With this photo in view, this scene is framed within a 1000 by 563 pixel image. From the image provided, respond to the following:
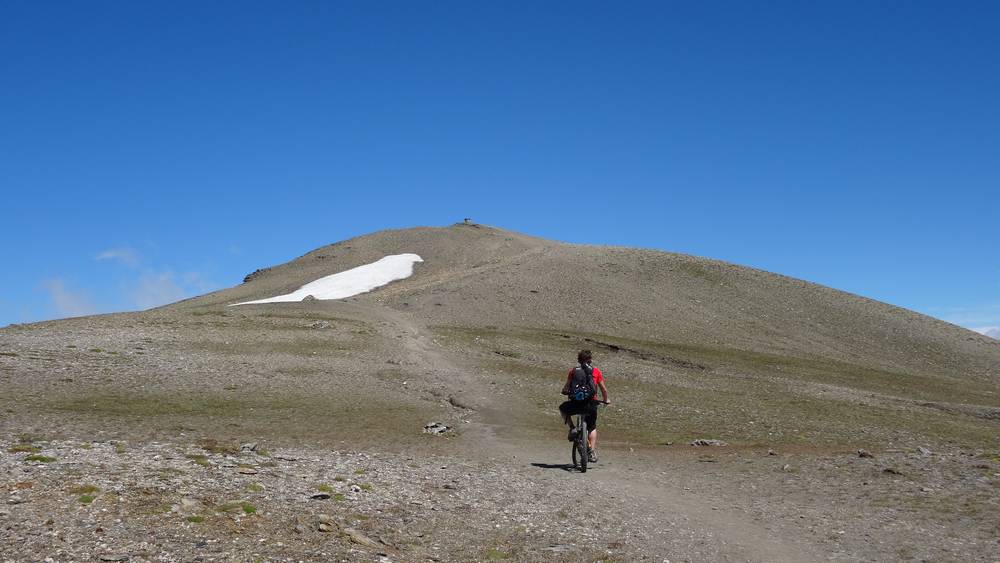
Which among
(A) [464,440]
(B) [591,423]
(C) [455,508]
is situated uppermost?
(B) [591,423]

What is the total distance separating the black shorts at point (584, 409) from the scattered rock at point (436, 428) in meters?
6.92

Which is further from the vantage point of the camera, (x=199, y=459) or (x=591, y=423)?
(x=591, y=423)

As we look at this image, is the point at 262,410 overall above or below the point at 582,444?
below

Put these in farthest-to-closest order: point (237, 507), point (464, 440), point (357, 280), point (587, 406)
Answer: point (357, 280)
point (464, 440)
point (587, 406)
point (237, 507)

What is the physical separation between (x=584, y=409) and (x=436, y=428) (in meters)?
7.88

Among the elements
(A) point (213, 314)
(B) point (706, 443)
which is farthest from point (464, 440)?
(A) point (213, 314)

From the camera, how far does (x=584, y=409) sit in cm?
1995

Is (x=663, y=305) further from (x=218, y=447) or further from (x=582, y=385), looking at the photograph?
(x=218, y=447)

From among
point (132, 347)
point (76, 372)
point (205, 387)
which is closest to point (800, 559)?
point (205, 387)

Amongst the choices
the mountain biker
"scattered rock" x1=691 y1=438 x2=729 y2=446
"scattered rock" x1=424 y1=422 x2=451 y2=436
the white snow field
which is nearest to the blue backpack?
the mountain biker

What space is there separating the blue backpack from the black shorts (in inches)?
5.4

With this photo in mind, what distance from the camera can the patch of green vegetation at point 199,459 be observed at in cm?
1512

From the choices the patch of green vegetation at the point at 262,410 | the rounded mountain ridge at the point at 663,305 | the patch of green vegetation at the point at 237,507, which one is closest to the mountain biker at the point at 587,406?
the patch of green vegetation at the point at 262,410

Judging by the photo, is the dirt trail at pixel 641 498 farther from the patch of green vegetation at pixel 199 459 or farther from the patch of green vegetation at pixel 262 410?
the patch of green vegetation at pixel 199 459
